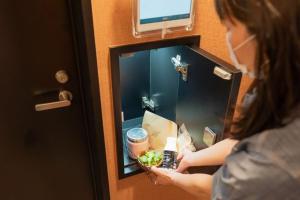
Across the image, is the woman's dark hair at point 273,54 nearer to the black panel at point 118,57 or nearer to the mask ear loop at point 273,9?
the mask ear loop at point 273,9

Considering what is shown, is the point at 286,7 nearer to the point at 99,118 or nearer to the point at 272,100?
the point at 272,100

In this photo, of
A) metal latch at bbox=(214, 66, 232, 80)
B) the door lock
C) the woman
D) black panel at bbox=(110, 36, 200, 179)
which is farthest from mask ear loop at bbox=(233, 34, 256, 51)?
the door lock

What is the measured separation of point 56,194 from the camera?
4.45ft

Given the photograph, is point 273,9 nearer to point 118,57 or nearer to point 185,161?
point 118,57

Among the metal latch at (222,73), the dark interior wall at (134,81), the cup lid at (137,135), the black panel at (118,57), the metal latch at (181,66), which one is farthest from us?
the dark interior wall at (134,81)

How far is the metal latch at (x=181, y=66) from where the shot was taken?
1.10 meters

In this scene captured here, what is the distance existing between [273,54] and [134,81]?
3.02ft

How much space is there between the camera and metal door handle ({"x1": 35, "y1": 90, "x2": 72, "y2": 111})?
1076 mm

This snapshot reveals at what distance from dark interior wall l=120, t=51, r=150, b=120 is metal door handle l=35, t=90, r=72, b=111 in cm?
32

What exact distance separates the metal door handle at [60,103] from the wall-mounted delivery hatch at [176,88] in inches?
7.5

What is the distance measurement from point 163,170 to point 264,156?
0.57 m

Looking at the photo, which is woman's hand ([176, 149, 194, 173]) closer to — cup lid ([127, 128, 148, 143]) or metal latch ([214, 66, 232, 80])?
cup lid ([127, 128, 148, 143])

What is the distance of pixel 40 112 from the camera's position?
3.62 feet

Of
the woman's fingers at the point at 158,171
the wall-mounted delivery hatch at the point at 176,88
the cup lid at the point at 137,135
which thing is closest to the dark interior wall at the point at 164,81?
the wall-mounted delivery hatch at the point at 176,88
